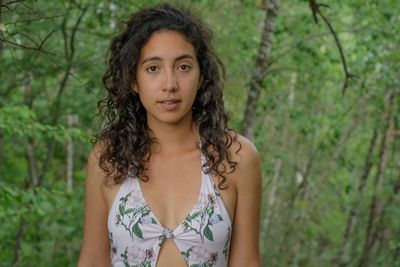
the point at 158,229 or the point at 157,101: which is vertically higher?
the point at 157,101

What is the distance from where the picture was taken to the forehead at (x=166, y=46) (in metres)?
2.70

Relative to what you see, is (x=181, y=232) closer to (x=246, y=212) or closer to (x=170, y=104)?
(x=246, y=212)

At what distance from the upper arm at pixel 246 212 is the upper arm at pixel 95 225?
467 millimetres

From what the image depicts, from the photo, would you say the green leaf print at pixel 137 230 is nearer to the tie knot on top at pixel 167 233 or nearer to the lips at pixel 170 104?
the tie knot on top at pixel 167 233

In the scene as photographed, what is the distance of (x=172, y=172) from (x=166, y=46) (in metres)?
0.45

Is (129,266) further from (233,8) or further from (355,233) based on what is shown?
(355,233)

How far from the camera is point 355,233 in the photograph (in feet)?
37.0

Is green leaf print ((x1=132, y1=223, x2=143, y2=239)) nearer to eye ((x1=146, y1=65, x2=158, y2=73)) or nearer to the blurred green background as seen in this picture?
eye ((x1=146, y1=65, x2=158, y2=73))

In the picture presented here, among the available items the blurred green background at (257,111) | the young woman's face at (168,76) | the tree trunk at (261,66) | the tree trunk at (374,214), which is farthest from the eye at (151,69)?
the tree trunk at (374,214)

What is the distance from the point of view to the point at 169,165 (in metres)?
2.78

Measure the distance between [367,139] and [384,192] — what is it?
272cm

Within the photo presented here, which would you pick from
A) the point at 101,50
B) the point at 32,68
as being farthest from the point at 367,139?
the point at 32,68

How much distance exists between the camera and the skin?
2668 mm

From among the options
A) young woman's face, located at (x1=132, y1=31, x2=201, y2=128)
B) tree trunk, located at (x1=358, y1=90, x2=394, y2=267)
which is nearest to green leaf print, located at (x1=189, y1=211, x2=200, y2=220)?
young woman's face, located at (x1=132, y1=31, x2=201, y2=128)
